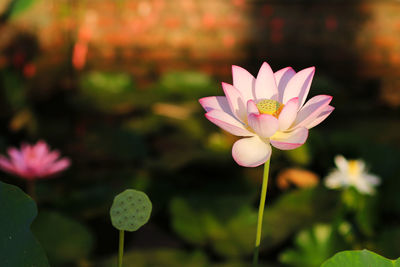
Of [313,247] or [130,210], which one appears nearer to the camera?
[130,210]

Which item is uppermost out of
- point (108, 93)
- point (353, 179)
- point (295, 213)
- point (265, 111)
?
point (265, 111)

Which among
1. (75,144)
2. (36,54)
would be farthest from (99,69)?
(75,144)

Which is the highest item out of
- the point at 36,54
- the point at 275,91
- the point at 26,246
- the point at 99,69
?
the point at 275,91

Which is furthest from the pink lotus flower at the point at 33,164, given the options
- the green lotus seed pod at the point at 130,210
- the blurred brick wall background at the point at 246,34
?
the blurred brick wall background at the point at 246,34

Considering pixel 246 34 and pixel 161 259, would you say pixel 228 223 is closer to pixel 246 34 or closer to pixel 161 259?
pixel 161 259

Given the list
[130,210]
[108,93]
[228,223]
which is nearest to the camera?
[130,210]

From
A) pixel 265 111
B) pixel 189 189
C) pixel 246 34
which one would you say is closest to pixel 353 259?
pixel 265 111

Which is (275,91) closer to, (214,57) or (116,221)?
(116,221)

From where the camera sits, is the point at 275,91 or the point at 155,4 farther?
the point at 155,4
